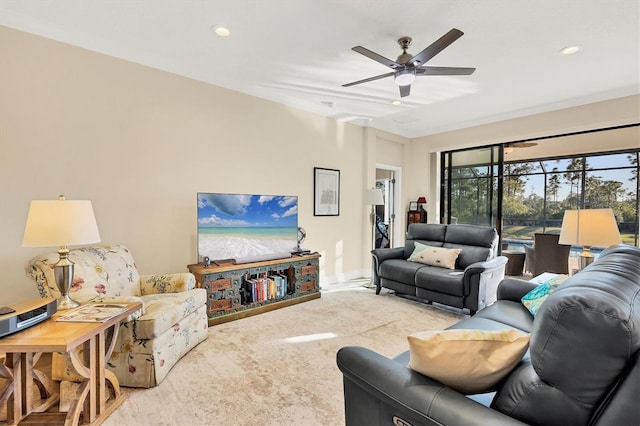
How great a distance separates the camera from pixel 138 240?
10.3 feet

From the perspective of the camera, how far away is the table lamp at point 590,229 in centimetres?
245

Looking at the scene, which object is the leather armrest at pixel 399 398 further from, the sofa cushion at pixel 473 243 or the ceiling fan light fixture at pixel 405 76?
the sofa cushion at pixel 473 243

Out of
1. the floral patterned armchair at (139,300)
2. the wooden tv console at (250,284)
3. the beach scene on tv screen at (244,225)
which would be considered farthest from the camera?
the beach scene on tv screen at (244,225)

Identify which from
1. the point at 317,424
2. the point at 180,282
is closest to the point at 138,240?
the point at 180,282

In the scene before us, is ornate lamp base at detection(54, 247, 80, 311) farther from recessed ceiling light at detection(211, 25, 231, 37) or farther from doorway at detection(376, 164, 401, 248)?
doorway at detection(376, 164, 401, 248)

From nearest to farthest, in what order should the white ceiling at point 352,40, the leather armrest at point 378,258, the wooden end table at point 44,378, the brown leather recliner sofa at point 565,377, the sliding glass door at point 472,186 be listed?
the brown leather recliner sofa at point 565,377
the wooden end table at point 44,378
the white ceiling at point 352,40
the leather armrest at point 378,258
the sliding glass door at point 472,186

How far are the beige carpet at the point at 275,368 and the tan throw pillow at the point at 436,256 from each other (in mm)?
582

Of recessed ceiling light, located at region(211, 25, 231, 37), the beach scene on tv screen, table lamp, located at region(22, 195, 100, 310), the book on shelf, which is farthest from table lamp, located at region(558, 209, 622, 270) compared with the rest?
table lamp, located at region(22, 195, 100, 310)

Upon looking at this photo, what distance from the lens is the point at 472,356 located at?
3.42ft

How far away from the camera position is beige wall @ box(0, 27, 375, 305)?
2.55 meters

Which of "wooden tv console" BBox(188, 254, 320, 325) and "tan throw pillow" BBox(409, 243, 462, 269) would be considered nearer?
"wooden tv console" BBox(188, 254, 320, 325)

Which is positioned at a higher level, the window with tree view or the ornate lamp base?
the window with tree view

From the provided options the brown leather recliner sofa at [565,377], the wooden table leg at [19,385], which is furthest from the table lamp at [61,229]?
the brown leather recliner sofa at [565,377]

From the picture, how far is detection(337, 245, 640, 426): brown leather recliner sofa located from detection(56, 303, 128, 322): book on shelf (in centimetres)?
162
